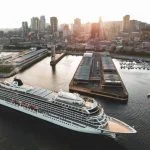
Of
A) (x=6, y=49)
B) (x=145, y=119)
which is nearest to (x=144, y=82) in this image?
(x=145, y=119)

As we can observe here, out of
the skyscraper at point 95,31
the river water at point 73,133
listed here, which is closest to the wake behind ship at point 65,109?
the river water at point 73,133

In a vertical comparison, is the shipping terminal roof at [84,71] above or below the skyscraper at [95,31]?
below

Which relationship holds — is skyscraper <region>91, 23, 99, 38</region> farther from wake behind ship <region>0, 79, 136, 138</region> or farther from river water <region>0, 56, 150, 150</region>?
wake behind ship <region>0, 79, 136, 138</region>

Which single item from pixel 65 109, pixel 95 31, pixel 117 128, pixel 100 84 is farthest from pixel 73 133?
pixel 95 31

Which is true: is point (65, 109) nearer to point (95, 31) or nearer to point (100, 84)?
point (100, 84)

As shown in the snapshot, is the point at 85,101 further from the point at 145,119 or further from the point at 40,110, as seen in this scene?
the point at 145,119

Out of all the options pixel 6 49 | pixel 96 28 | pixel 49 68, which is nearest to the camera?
pixel 49 68

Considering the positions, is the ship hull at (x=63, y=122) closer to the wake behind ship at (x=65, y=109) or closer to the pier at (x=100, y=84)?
the wake behind ship at (x=65, y=109)

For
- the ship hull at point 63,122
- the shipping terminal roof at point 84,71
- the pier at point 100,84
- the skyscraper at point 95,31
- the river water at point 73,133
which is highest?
the skyscraper at point 95,31
